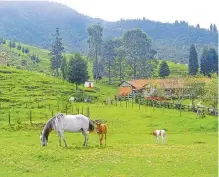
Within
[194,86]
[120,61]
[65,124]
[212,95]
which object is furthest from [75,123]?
[120,61]

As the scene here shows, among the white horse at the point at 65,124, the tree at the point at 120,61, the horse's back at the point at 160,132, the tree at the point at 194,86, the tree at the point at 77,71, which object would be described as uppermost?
the tree at the point at 120,61

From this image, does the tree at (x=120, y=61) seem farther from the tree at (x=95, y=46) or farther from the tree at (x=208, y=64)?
the tree at (x=208, y=64)

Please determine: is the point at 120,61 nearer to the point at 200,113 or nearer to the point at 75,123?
the point at 200,113

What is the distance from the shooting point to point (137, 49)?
130000 millimetres

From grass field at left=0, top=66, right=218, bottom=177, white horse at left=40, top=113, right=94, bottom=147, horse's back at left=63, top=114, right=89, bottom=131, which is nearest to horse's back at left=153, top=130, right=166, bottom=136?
grass field at left=0, top=66, right=218, bottom=177

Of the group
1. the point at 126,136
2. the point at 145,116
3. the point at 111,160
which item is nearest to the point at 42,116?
the point at 145,116

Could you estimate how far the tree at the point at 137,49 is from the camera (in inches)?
5084

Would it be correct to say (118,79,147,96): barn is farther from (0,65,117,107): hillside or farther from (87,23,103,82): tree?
(87,23,103,82): tree

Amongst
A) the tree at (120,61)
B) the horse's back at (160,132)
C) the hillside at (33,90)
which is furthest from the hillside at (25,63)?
the horse's back at (160,132)

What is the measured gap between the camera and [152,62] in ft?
457

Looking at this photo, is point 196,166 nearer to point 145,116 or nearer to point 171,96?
point 145,116

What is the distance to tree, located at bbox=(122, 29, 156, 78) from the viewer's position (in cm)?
12912

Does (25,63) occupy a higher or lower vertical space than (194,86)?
higher

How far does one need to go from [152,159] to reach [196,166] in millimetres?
2514
